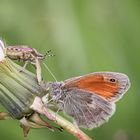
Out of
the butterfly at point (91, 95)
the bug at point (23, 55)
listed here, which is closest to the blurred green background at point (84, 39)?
the butterfly at point (91, 95)

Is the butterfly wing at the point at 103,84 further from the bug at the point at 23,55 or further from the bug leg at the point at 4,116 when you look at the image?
the bug leg at the point at 4,116

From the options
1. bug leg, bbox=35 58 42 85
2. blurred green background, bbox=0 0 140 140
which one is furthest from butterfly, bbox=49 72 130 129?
blurred green background, bbox=0 0 140 140

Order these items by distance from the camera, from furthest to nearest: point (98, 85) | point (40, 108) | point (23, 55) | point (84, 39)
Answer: point (84, 39) → point (98, 85) → point (23, 55) → point (40, 108)

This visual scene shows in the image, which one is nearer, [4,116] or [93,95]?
[4,116]

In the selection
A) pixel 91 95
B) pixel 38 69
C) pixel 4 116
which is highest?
pixel 38 69

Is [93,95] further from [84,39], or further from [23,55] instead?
[84,39]

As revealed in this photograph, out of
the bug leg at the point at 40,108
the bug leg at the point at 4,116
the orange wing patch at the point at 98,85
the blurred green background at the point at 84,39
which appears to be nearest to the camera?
the bug leg at the point at 40,108

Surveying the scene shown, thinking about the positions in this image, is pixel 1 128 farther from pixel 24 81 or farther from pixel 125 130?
pixel 24 81

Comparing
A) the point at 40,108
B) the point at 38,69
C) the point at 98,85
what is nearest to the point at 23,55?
the point at 38,69
